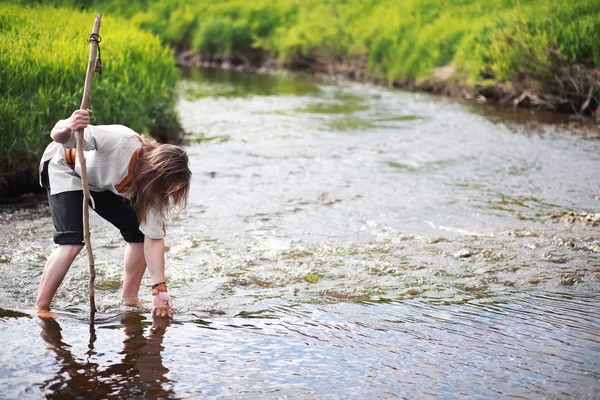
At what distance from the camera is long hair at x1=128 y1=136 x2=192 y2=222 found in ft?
14.3

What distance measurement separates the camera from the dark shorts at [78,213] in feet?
15.0

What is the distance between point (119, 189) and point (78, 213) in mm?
298

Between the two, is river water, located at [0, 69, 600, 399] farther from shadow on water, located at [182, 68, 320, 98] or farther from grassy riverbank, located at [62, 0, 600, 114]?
shadow on water, located at [182, 68, 320, 98]

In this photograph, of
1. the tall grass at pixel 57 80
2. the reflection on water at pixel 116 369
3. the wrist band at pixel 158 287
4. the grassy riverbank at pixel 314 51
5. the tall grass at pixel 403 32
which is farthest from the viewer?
the tall grass at pixel 403 32

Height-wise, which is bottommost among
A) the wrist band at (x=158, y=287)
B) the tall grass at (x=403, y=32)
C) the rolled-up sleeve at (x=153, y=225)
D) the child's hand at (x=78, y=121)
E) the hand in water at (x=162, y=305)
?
the hand in water at (x=162, y=305)

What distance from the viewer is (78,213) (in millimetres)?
4582

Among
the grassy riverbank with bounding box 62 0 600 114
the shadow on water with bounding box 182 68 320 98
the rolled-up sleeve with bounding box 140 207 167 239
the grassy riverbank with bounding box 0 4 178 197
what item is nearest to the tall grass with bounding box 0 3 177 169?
the grassy riverbank with bounding box 0 4 178 197

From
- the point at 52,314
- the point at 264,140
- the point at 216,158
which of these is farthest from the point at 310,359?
the point at 264,140

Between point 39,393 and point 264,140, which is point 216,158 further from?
point 39,393

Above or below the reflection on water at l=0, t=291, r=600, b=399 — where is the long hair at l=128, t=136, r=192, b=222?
above

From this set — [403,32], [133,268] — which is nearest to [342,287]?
[133,268]

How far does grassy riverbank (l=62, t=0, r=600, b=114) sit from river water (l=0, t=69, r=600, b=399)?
2993 mm

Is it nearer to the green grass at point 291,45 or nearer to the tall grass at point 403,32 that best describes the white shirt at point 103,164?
the green grass at point 291,45

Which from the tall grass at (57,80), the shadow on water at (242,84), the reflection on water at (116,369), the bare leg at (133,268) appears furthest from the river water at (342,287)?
the shadow on water at (242,84)
